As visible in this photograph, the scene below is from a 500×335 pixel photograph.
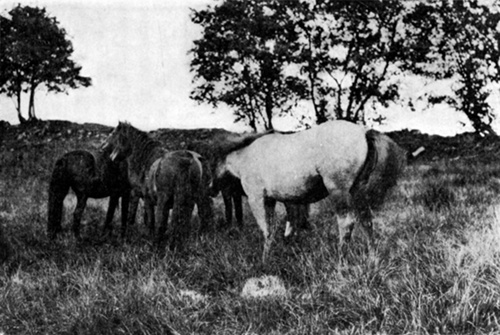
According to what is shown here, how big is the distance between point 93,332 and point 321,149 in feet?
9.84

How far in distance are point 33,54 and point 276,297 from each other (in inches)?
1024

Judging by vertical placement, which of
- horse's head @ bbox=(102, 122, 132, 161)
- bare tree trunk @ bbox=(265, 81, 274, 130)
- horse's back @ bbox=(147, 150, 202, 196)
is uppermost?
bare tree trunk @ bbox=(265, 81, 274, 130)

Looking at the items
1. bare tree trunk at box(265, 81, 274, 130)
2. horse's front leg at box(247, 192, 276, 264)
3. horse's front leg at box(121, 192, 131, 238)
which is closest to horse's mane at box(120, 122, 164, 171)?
horse's front leg at box(121, 192, 131, 238)

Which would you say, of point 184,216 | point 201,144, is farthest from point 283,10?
Result: point 184,216

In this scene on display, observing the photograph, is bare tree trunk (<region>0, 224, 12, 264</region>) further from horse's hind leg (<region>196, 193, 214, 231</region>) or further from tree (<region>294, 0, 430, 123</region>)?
tree (<region>294, 0, 430, 123</region>)

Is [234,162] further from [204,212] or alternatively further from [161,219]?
[161,219]

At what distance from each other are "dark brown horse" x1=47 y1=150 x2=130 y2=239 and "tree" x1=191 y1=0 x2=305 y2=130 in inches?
520

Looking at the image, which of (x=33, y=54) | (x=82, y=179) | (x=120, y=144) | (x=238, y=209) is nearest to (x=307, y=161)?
(x=120, y=144)

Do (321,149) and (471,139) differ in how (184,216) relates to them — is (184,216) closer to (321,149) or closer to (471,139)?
(321,149)

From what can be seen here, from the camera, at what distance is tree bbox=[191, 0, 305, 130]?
19828mm

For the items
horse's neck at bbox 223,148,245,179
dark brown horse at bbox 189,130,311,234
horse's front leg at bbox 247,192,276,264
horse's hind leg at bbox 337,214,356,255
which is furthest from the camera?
dark brown horse at bbox 189,130,311,234

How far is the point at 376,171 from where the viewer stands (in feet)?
17.7

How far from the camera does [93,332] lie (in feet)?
12.0

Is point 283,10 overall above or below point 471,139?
above
